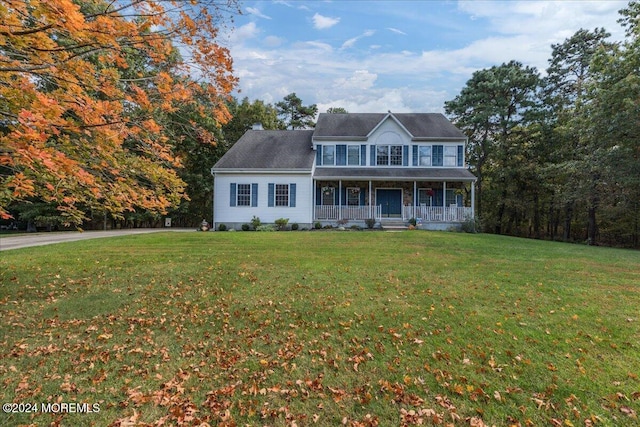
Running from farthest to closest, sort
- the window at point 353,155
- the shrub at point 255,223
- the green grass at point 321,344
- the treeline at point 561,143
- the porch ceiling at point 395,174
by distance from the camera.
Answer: the window at point 353,155
the porch ceiling at point 395,174
the shrub at point 255,223
the treeline at point 561,143
the green grass at point 321,344

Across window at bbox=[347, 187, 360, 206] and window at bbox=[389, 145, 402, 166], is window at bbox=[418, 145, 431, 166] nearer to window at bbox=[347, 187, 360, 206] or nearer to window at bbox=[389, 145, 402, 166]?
window at bbox=[389, 145, 402, 166]

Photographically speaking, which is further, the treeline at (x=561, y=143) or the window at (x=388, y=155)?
the window at (x=388, y=155)

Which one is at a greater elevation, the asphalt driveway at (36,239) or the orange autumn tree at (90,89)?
the orange autumn tree at (90,89)

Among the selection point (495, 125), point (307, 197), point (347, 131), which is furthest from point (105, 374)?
point (495, 125)

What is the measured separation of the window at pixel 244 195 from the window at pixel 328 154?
5200mm

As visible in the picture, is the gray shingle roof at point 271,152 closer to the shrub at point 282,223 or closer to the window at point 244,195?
the window at point 244,195

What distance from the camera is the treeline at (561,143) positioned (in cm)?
1554

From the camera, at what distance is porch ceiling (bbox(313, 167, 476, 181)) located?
19.3 m

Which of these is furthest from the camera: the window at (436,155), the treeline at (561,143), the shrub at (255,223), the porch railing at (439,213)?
the window at (436,155)

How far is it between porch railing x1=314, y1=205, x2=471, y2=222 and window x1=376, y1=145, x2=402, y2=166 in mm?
3219

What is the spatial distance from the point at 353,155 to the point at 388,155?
2260mm

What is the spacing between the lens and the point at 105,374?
3.57 m

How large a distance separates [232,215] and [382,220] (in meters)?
9.02

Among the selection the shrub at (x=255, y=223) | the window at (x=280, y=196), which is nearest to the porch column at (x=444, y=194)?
the window at (x=280, y=196)
